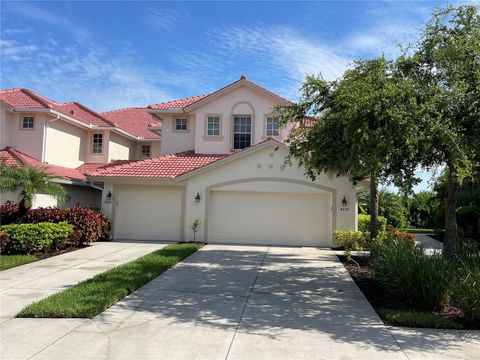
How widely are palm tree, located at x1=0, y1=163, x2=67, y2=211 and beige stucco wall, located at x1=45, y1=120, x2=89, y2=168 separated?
21.8 ft

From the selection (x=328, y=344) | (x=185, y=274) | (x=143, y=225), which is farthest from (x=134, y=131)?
(x=328, y=344)

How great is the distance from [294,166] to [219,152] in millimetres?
4627

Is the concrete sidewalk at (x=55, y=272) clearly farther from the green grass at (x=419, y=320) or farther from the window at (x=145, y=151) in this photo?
the window at (x=145, y=151)

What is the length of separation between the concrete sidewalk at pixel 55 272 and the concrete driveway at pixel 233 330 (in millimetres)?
1557

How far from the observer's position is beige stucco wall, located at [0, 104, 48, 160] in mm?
21578

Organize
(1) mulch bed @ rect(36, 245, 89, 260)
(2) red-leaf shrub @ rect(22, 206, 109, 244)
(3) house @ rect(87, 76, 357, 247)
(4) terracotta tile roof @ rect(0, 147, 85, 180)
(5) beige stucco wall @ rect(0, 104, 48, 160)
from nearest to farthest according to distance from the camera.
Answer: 1. (1) mulch bed @ rect(36, 245, 89, 260)
2. (2) red-leaf shrub @ rect(22, 206, 109, 244)
3. (3) house @ rect(87, 76, 357, 247)
4. (4) terracotta tile roof @ rect(0, 147, 85, 180)
5. (5) beige stucco wall @ rect(0, 104, 48, 160)

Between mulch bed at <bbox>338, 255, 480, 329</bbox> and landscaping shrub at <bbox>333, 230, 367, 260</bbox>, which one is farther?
landscaping shrub at <bbox>333, 230, 367, 260</bbox>

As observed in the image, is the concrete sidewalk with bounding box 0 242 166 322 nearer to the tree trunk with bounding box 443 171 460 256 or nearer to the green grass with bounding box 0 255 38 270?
the green grass with bounding box 0 255 38 270

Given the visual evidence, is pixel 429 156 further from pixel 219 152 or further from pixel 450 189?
pixel 219 152

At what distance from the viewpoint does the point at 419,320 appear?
731cm

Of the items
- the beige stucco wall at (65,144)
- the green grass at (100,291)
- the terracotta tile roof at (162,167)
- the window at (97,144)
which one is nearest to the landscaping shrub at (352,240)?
the terracotta tile roof at (162,167)

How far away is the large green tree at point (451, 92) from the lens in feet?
27.7

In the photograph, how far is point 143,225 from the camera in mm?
→ 19125

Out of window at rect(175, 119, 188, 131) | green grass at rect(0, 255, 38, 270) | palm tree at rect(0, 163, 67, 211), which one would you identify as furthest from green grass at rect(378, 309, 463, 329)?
window at rect(175, 119, 188, 131)
